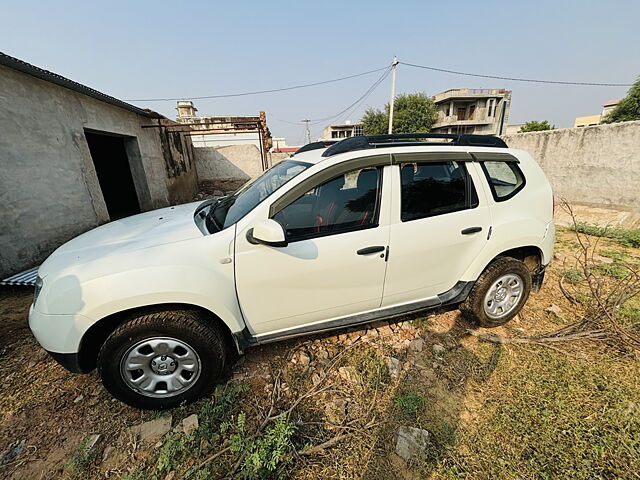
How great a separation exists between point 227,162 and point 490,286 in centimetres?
1366

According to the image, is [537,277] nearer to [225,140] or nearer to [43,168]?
[43,168]

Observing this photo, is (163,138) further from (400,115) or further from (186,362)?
(400,115)

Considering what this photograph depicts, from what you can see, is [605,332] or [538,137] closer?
[605,332]

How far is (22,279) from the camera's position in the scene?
3494mm

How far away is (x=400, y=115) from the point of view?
27375mm

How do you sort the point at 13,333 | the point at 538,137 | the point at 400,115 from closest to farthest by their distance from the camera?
1. the point at 13,333
2. the point at 538,137
3. the point at 400,115

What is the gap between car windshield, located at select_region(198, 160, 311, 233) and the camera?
1.95m

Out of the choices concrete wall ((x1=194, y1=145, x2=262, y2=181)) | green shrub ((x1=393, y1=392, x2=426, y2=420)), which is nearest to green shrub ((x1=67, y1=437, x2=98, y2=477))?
green shrub ((x1=393, y1=392, x2=426, y2=420))

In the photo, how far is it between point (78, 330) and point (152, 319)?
407 mm

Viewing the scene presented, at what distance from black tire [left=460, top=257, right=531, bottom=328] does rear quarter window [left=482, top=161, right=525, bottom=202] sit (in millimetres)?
626

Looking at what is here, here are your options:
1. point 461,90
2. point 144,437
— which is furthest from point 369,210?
point 461,90

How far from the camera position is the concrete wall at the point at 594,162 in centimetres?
559

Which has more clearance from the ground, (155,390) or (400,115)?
(400,115)

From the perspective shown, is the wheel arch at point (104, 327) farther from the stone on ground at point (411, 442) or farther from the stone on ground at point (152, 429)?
the stone on ground at point (411, 442)
